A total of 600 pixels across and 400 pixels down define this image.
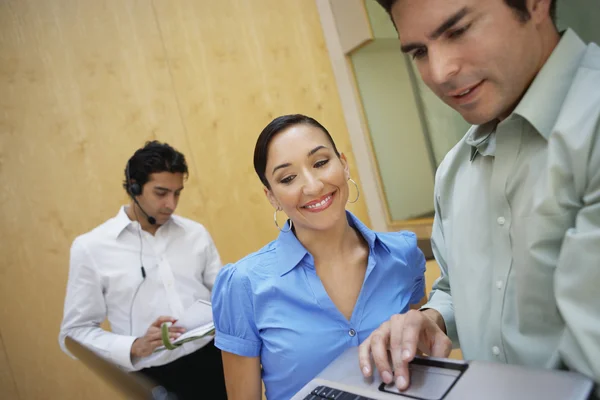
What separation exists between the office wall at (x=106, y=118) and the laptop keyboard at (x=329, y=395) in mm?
2650

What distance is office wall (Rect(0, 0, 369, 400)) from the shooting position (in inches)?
108

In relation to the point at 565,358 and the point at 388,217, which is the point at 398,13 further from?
the point at 388,217

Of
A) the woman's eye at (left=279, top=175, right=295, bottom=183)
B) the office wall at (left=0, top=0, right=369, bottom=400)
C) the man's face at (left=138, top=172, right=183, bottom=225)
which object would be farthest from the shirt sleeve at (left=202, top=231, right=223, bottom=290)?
the woman's eye at (left=279, top=175, right=295, bottom=183)

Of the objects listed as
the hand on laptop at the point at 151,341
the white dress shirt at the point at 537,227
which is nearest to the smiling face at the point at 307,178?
the white dress shirt at the point at 537,227

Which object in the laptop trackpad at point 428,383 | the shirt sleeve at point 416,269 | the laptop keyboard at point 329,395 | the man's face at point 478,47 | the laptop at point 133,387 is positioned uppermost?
the man's face at point 478,47

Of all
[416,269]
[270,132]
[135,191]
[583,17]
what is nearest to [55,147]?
[135,191]

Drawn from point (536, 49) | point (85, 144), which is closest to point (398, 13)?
point (536, 49)

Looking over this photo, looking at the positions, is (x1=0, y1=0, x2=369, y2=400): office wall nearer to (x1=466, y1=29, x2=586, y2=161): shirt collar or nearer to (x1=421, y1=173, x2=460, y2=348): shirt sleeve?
(x1=421, y1=173, x2=460, y2=348): shirt sleeve

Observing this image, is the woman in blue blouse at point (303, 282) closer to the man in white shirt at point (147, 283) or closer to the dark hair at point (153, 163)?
the man in white shirt at point (147, 283)

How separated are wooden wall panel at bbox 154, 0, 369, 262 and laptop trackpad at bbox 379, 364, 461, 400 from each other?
9.06 feet

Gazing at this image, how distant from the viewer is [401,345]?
2.25 feet

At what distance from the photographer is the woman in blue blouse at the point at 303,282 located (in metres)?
1.13

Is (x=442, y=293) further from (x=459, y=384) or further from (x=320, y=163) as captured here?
(x=320, y=163)

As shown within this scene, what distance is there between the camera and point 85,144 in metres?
2.93
